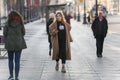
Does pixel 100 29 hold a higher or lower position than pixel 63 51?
higher

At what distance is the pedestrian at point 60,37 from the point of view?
45.8 feet

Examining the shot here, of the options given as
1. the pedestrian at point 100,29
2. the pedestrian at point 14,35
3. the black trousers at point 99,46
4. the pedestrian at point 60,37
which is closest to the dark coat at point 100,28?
the pedestrian at point 100,29

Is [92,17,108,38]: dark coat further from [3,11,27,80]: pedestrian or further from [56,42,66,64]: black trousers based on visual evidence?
[3,11,27,80]: pedestrian

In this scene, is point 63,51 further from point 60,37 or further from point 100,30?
point 100,30

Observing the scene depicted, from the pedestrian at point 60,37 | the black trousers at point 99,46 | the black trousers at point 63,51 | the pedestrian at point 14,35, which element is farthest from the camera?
the black trousers at point 99,46

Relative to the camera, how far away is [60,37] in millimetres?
14047

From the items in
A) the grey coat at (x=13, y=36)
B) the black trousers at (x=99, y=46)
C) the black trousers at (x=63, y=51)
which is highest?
the grey coat at (x=13, y=36)

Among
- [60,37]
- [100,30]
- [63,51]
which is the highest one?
[60,37]

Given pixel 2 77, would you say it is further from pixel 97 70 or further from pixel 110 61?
pixel 110 61

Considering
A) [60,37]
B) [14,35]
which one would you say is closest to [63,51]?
[60,37]

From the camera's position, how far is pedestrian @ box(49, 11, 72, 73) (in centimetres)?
1395

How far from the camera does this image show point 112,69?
14.9 m

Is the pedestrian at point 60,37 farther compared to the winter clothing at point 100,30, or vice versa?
the winter clothing at point 100,30

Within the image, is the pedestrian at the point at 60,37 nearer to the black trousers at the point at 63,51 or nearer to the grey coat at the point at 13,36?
the black trousers at the point at 63,51
